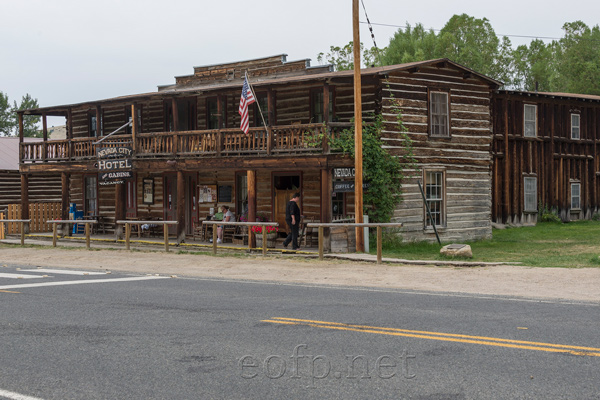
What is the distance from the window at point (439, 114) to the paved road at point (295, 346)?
13361 mm

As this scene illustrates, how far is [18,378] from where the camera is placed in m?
6.50

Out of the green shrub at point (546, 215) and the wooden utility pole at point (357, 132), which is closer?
the wooden utility pole at point (357, 132)

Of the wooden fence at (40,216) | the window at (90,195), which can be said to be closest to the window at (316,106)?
the window at (90,195)

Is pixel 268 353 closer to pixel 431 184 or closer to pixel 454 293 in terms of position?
pixel 454 293

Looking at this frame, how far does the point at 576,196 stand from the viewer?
3591cm

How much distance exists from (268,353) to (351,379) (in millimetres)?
1295

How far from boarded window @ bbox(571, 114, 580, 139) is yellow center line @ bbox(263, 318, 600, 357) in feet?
97.9

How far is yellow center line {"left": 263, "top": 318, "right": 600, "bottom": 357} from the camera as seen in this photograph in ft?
23.8

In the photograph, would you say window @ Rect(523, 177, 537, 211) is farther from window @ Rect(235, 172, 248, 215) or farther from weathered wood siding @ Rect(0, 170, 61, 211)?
weathered wood siding @ Rect(0, 170, 61, 211)

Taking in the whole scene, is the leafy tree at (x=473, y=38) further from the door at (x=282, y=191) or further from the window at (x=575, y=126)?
the door at (x=282, y=191)

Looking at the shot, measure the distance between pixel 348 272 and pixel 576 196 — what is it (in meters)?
23.5

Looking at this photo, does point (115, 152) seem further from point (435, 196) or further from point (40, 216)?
point (435, 196)

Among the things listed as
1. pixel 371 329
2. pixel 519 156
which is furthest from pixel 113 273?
pixel 519 156

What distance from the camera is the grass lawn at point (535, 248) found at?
1780 centimetres
